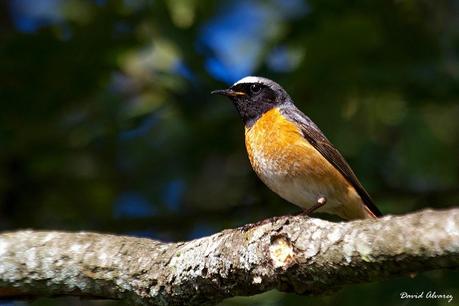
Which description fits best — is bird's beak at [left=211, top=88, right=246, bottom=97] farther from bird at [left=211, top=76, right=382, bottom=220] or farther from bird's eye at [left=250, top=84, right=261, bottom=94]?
bird's eye at [left=250, top=84, right=261, bottom=94]

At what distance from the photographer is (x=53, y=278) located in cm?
478

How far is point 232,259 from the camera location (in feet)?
13.5

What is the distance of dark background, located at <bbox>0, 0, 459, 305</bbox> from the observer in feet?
23.1

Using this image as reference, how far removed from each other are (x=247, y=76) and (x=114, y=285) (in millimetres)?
3146

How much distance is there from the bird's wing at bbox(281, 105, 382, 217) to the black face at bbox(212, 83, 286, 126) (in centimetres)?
29

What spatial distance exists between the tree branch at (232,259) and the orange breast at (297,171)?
1.71 m

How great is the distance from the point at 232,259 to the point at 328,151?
2689 mm

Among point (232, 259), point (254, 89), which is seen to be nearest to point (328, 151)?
point (254, 89)

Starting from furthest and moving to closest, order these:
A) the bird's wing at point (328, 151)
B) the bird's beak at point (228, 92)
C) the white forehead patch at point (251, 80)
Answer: the white forehead patch at point (251, 80)
the bird's beak at point (228, 92)
the bird's wing at point (328, 151)

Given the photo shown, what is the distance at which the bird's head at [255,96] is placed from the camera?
23.4 feet
